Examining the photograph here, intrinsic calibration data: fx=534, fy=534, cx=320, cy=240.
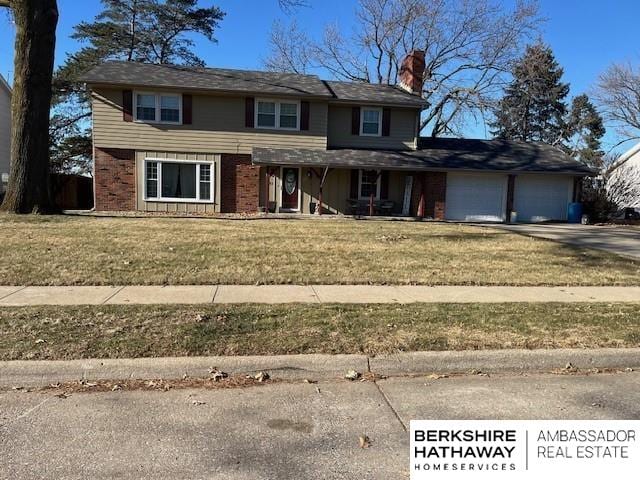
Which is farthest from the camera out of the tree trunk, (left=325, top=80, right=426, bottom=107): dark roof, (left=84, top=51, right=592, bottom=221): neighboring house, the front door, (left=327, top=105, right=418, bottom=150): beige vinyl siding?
(left=327, top=105, right=418, bottom=150): beige vinyl siding

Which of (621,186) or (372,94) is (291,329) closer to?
(372,94)

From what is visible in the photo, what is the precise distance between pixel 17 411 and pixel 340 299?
4.13 m

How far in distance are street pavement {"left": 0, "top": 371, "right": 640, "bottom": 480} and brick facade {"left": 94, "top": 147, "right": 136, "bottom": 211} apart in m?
19.1

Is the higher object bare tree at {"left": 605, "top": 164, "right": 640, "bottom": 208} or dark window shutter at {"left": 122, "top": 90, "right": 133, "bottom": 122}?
dark window shutter at {"left": 122, "top": 90, "right": 133, "bottom": 122}

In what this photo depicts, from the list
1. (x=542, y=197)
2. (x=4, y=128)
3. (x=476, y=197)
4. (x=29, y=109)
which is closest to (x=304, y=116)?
(x=476, y=197)

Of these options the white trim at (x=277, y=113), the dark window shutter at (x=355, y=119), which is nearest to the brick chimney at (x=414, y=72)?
the dark window shutter at (x=355, y=119)

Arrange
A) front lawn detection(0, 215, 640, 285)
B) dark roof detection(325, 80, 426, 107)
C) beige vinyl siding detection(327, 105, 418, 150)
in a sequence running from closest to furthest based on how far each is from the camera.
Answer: front lawn detection(0, 215, 640, 285) < dark roof detection(325, 80, 426, 107) < beige vinyl siding detection(327, 105, 418, 150)

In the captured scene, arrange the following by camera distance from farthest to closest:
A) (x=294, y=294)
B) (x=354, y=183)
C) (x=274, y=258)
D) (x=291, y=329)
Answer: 1. (x=354, y=183)
2. (x=274, y=258)
3. (x=294, y=294)
4. (x=291, y=329)

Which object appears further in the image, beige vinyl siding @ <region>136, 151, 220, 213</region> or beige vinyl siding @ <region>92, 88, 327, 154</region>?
beige vinyl siding @ <region>136, 151, 220, 213</region>

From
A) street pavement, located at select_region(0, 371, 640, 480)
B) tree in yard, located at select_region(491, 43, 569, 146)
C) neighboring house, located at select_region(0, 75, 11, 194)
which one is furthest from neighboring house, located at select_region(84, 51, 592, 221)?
tree in yard, located at select_region(491, 43, 569, 146)

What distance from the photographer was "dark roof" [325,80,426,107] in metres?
23.8

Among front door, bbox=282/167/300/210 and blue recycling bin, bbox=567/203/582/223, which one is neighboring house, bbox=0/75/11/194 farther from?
blue recycling bin, bbox=567/203/582/223

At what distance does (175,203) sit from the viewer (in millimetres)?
22594

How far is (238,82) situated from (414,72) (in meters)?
8.65
